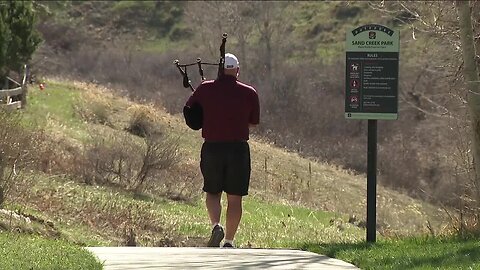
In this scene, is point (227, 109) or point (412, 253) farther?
point (227, 109)

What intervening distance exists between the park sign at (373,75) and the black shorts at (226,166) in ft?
4.47

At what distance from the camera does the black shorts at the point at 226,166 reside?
11.7 metres

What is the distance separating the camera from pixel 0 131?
14672mm

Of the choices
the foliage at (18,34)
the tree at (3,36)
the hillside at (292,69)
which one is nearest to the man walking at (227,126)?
the hillside at (292,69)

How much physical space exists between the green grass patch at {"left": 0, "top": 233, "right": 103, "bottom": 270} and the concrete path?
0.28 m

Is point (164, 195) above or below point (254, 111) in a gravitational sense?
below

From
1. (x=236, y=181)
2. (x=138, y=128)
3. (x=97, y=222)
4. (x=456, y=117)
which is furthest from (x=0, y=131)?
(x=138, y=128)

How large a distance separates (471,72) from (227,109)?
9.70 feet

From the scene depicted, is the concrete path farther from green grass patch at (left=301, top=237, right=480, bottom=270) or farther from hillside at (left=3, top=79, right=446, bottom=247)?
hillside at (left=3, top=79, right=446, bottom=247)

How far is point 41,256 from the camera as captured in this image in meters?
9.51

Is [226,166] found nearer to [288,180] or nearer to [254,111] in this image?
[254,111]

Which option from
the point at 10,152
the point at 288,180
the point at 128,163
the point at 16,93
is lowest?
the point at 288,180

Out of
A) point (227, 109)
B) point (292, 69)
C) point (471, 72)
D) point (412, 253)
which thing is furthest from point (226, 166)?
point (292, 69)

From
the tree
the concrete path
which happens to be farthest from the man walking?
the tree
